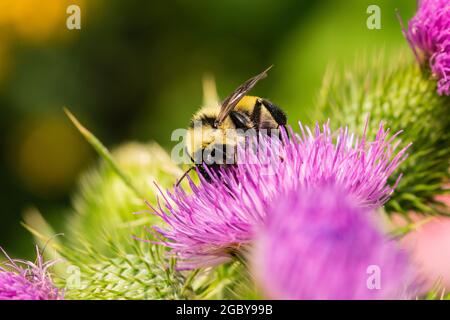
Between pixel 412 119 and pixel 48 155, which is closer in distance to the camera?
pixel 412 119

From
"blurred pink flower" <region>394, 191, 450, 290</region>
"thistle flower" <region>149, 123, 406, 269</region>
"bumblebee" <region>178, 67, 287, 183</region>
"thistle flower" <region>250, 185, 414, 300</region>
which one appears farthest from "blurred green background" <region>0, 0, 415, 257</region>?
"thistle flower" <region>250, 185, 414, 300</region>

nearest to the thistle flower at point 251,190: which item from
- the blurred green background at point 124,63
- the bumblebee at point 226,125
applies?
the bumblebee at point 226,125

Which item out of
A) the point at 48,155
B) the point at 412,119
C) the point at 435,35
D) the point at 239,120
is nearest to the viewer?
the point at 239,120

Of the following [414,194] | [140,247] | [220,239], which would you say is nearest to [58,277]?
[140,247]

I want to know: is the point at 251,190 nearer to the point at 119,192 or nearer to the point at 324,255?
the point at 324,255

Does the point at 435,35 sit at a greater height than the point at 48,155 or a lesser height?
greater

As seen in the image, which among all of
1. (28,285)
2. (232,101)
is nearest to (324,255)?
(232,101)

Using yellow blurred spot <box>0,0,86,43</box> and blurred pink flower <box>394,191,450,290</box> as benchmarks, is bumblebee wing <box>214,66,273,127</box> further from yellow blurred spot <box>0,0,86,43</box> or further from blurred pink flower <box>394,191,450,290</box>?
yellow blurred spot <box>0,0,86,43</box>
